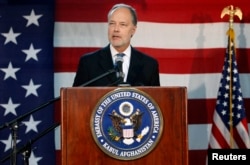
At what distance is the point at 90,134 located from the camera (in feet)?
6.66

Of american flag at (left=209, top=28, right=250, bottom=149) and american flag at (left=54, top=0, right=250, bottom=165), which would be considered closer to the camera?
american flag at (left=209, top=28, right=250, bottom=149)

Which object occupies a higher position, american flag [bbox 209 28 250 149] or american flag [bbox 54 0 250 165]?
american flag [bbox 54 0 250 165]

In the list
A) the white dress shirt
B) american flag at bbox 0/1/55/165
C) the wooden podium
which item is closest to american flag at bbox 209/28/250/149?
the white dress shirt

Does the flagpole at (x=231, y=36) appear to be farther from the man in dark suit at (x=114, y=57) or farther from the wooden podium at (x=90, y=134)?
the wooden podium at (x=90, y=134)

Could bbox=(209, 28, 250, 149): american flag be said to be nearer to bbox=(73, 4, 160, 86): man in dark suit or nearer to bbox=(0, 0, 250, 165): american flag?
bbox=(0, 0, 250, 165): american flag

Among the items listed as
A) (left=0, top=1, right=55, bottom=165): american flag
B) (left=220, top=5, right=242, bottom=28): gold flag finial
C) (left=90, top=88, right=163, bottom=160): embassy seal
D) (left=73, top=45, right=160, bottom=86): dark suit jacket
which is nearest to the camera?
(left=90, top=88, right=163, bottom=160): embassy seal

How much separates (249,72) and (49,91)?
165 cm

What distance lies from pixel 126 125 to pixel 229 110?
2138 millimetres

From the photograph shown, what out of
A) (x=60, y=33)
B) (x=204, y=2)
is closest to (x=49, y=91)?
(x=60, y=33)

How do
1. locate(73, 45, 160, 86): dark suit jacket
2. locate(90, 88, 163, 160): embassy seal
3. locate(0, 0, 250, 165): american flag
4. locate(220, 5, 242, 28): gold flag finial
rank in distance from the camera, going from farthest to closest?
1. locate(0, 0, 250, 165): american flag
2. locate(220, 5, 242, 28): gold flag finial
3. locate(73, 45, 160, 86): dark suit jacket
4. locate(90, 88, 163, 160): embassy seal

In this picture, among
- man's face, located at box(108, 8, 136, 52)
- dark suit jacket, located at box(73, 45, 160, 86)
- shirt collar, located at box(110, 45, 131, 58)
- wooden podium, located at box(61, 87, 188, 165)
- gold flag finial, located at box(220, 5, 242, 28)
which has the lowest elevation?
wooden podium, located at box(61, 87, 188, 165)

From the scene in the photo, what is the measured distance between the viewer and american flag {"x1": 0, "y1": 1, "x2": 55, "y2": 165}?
411 centimetres

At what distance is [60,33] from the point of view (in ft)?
13.8

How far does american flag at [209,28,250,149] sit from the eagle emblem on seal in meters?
2.10
